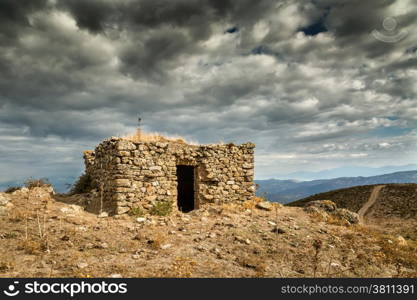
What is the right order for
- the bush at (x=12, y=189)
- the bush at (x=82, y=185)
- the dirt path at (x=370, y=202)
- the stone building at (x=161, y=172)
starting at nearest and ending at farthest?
the stone building at (x=161, y=172) < the bush at (x=12, y=189) < the bush at (x=82, y=185) < the dirt path at (x=370, y=202)

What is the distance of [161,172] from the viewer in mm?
12398

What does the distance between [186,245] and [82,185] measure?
28.5 feet

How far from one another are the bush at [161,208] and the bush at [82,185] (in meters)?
4.55

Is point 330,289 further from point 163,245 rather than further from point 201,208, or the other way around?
point 201,208

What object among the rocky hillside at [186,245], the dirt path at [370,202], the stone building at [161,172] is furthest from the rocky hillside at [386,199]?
the stone building at [161,172]

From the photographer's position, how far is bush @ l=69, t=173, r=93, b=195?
572 inches

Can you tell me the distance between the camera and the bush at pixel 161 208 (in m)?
11.7

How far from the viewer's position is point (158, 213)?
11.7 meters

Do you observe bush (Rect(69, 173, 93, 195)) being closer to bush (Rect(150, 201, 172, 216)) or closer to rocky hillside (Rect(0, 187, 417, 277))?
rocky hillside (Rect(0, 187, 417, 277))

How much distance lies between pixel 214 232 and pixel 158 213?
9.80 ft

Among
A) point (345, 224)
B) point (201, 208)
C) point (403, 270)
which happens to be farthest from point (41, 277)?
point (345, 224)

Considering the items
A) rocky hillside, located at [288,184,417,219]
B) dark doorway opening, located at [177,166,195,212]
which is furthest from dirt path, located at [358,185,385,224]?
dark doorway opening, located at [177,166,195,212]

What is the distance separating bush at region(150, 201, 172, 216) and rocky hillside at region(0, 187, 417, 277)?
0.42 meters

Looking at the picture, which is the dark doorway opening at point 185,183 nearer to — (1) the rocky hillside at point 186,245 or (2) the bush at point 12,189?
(1) the rocky hillside at point 186,245
